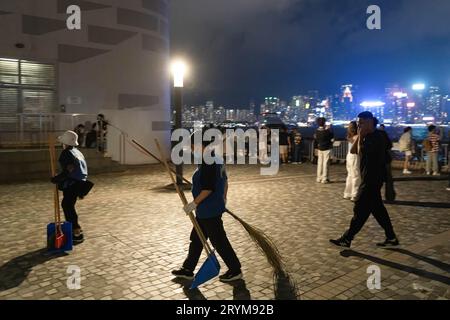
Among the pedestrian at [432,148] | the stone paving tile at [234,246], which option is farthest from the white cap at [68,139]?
the pedestrian at [432,148]

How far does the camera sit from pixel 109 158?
50.7 ft

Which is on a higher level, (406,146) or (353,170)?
(406,146)

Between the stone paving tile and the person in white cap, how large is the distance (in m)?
0.45

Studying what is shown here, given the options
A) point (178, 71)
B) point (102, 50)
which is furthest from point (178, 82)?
point (102, 50)

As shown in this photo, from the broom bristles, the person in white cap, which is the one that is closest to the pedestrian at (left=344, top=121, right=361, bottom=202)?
the broom bristles

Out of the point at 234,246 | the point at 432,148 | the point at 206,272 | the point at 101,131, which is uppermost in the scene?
the point at 101,131

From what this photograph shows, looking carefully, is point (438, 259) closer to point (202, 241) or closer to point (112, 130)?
point (202, 241)

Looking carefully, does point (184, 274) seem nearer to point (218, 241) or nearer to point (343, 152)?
point (218, 241)

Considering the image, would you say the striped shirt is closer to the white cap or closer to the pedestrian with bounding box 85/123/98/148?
the white cap

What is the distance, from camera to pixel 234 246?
6.08 metres

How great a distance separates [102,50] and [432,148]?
13.5 metres

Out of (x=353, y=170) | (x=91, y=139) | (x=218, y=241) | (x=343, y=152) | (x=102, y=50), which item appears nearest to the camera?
(x=218, y=241)
